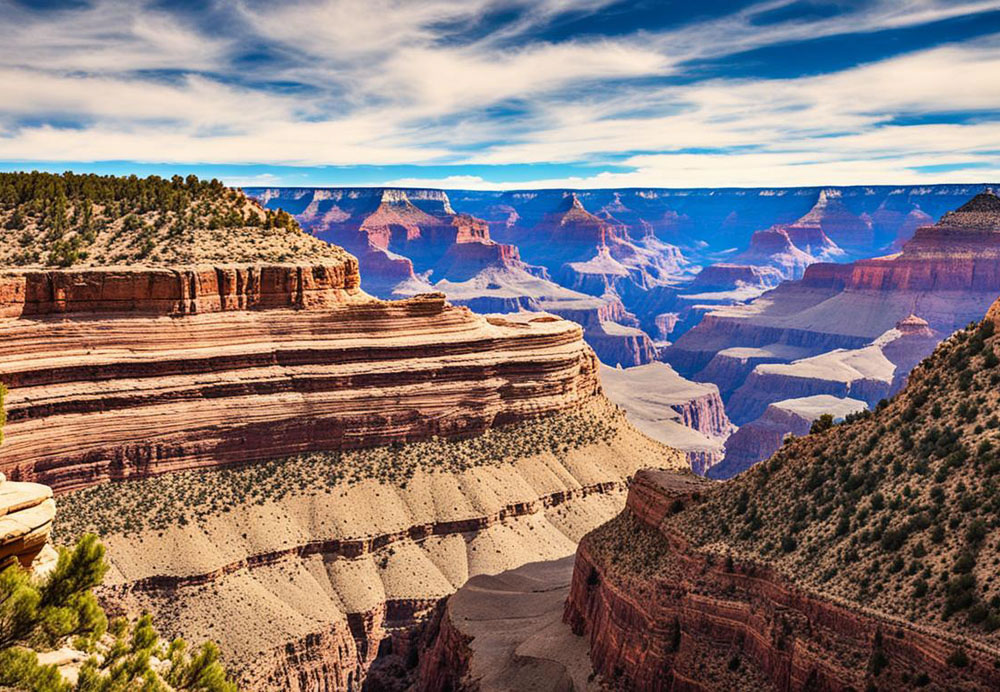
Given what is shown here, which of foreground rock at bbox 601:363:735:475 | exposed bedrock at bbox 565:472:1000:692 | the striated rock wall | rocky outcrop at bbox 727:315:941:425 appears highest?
the striated rock wall

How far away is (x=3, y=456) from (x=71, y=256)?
51.1 ft

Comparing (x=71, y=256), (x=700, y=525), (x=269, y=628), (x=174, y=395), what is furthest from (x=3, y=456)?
(x=700, y=525)

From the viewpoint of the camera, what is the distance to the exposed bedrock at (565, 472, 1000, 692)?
2722 centimetres

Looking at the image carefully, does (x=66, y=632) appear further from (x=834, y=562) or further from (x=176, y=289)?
(x=176, y=289)

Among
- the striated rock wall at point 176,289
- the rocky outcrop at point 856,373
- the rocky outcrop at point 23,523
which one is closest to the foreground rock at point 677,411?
the rocky outcrop at point 856,373

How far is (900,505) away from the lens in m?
32.3

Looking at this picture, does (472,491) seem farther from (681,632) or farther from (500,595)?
(681,632)

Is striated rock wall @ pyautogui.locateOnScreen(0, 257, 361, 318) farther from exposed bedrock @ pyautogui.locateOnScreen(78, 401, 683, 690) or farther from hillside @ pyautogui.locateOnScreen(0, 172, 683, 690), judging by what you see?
exposed bedrock @ pyautogui.locateOnScreen(78, 401, 683, 690)

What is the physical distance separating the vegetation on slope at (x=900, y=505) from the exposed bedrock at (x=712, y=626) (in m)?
0.80

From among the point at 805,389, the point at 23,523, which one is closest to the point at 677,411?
the point at 805,389

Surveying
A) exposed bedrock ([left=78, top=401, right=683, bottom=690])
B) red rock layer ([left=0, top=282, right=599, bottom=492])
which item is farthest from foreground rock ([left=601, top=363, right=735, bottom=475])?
exposed bedrock ([left=78, top=401, right=683, bottom=690])

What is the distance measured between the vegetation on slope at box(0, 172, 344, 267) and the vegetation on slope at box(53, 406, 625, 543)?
654 inches

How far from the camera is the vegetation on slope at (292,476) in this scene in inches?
2296

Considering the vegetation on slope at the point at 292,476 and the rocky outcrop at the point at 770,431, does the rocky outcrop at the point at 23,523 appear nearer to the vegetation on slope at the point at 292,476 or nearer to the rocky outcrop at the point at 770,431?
the vegetation on slope at the point at 292,476
